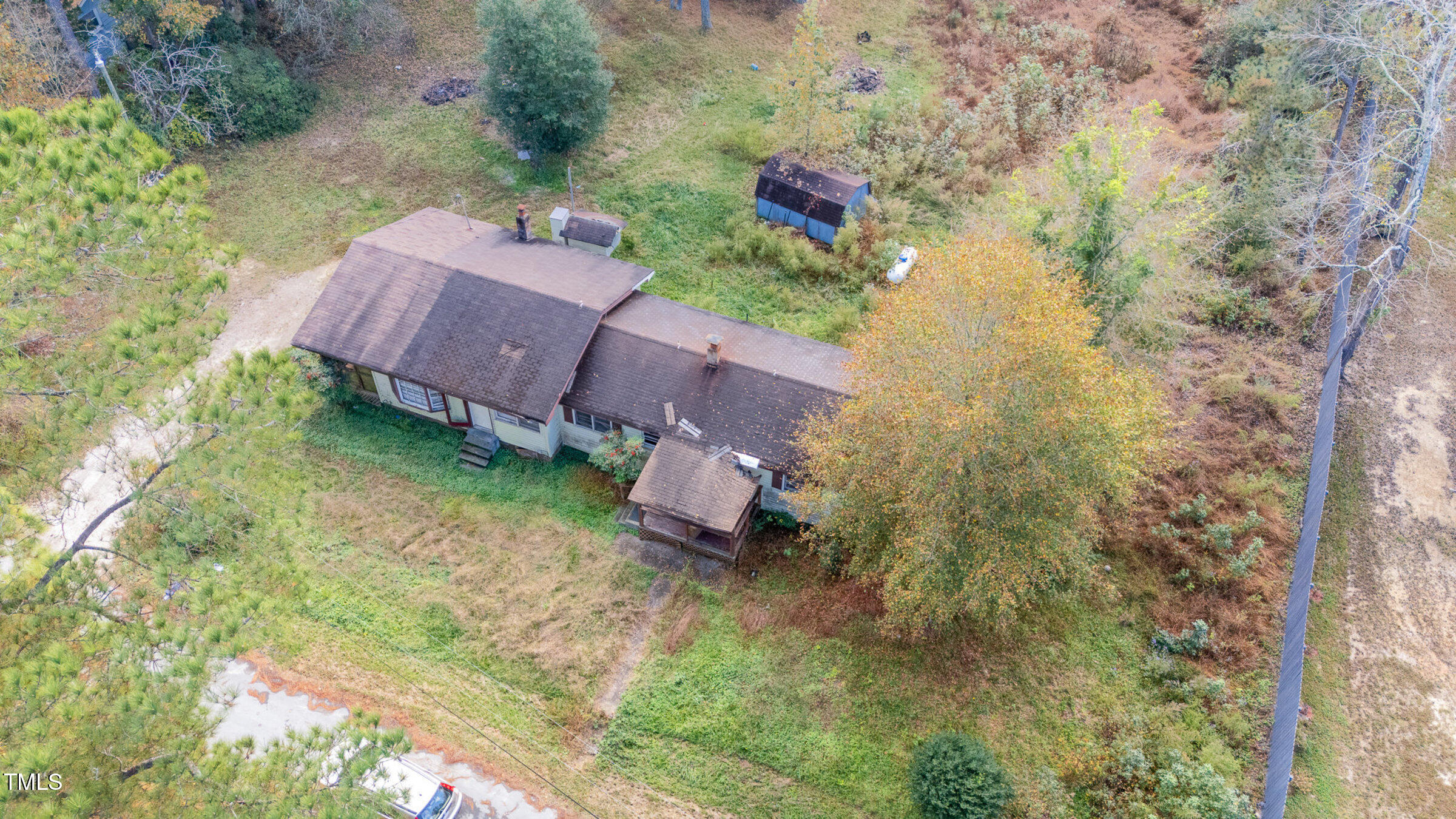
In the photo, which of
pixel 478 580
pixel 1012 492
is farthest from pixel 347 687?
pixel 1012 492

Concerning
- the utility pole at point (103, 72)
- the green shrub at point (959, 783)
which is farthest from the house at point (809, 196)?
the utility pole at point (103, 72)

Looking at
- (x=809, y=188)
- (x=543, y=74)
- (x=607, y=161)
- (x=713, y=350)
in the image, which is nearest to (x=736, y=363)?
(x=713, y=350)

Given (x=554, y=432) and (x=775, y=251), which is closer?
(x=554, y=432)

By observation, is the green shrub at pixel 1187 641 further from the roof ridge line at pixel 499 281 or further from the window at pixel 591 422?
the roof ridge line at pixel 499 281

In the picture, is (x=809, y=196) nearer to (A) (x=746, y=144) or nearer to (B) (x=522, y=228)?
(A) (x=746, y=144)

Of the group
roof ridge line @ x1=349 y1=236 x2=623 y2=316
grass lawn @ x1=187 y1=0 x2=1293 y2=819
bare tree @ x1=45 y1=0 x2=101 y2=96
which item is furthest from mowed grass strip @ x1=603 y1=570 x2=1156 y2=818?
bare tree @ x1=45 y1=0 x2=101 y2=96
